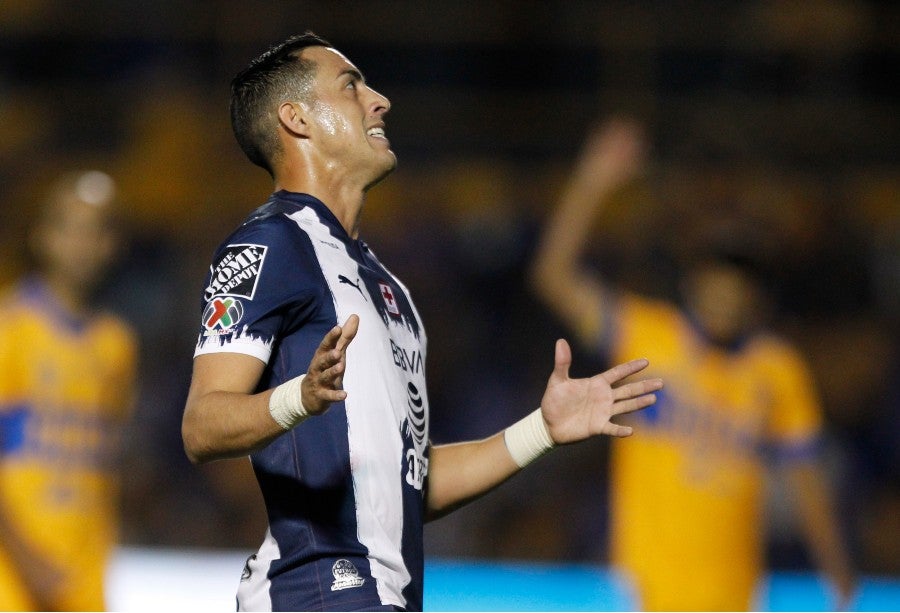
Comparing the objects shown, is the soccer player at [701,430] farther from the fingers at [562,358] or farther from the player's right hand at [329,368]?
the player's right hand at [329,368]

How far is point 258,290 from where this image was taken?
8.78ft

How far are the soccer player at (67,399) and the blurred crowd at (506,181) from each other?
4553 millimetres

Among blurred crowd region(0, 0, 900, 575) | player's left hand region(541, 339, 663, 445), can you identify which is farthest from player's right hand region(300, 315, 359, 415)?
blurred crowd region(0, 0, 900, 575)

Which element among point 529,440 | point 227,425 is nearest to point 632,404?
point 529,440

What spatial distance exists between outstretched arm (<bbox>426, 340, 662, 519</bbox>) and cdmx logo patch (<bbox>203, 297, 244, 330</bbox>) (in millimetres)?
817

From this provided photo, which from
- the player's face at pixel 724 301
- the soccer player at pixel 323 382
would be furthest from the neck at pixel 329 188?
the player's face at pixel 724 301

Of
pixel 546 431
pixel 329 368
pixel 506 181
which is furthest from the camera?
pixel 506 181

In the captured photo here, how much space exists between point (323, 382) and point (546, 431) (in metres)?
0.98

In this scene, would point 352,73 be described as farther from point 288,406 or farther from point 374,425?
point 288,406

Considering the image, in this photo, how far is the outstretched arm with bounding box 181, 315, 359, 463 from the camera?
2.37 m

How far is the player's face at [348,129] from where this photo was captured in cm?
318

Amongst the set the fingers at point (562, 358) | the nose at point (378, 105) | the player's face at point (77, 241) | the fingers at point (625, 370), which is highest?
the player's face at point (77, 241)

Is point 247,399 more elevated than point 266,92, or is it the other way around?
point 266,92

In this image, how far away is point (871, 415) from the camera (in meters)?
10.2
